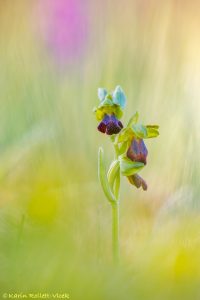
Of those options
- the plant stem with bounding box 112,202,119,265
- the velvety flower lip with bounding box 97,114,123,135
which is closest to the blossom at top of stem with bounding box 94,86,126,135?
the velvety flower lip with bounding box 97,114,123,135

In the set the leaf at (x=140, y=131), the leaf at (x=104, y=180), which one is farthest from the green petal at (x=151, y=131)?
the leaf at (x=104, y=180)

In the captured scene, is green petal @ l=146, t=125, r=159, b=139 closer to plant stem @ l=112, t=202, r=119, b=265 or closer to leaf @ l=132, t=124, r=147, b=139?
leaf @ l=132, t=124, r=147, b=139

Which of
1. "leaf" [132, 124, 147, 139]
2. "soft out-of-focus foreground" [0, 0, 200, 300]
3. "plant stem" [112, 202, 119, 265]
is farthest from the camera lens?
"leaf" [132, 124, 147, 139]

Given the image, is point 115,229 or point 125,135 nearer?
point 115,229

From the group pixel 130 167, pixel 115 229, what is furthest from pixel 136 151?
pixel 115 229

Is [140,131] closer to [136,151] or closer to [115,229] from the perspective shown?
[136,151]

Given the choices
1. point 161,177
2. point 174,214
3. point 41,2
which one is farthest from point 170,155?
point 41,2

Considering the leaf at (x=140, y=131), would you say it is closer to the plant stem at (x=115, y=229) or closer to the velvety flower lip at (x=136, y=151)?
the velvety flower lip at (x=136, y=151)

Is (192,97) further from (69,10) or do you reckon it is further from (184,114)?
(69,10)

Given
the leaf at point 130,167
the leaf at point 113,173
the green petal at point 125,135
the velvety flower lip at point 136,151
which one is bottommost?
the leaf at point 113,173
